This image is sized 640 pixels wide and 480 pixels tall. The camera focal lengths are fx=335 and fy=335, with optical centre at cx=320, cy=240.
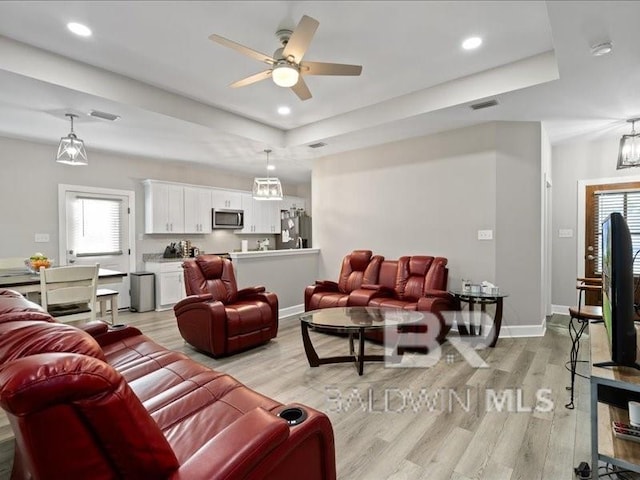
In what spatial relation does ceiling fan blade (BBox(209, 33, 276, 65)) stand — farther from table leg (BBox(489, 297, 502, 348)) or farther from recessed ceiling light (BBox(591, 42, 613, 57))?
table leg (BBox(489, 297, 502, 348))

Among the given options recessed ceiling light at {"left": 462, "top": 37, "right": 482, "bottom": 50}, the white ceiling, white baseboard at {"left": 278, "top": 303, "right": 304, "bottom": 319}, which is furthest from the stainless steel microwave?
recessed ceiling light at {"left": 462, "top": 37, "right": 482, "bottom": 50}

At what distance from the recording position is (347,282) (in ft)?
15.9

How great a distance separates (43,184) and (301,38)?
15.9 ft

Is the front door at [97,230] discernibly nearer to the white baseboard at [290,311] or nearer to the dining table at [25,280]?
the dining table at [25,280]

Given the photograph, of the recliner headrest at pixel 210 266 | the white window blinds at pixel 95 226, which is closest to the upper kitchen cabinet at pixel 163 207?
the white window blinds at pixel 95 226

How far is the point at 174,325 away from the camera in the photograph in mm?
4875

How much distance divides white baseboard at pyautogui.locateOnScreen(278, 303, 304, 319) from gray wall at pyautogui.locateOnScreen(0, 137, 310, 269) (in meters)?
2.79

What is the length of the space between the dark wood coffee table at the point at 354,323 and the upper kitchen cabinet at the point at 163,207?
3.98 meters

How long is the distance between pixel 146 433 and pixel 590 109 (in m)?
4.89

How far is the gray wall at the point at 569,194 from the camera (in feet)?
16.2

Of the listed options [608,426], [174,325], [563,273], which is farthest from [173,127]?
[563,273]

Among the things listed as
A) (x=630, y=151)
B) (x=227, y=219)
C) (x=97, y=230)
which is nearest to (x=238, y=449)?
(x=630, y=151)

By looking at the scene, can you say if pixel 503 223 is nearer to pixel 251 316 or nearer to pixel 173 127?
pixel 251 316

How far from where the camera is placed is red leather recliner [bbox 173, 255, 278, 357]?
3.45 meters
